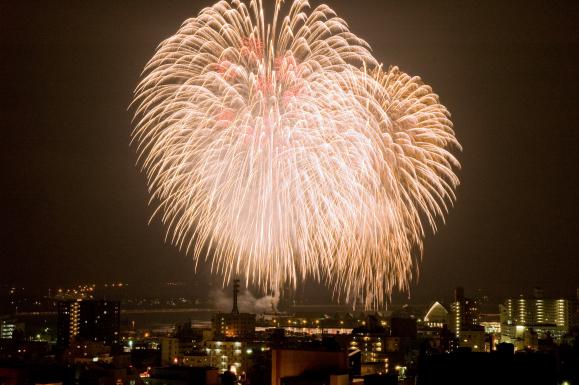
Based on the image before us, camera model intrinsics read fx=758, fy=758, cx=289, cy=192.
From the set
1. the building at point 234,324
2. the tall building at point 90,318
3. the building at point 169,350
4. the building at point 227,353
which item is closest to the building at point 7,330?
the tall building at point 90,318

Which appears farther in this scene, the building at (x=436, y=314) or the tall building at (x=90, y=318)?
the building at (x=436, y=314)

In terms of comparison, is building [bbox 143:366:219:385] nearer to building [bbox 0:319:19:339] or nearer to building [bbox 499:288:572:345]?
building [bbox 0:319:19:339]

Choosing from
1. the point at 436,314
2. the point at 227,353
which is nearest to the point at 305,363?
the point at 227,353

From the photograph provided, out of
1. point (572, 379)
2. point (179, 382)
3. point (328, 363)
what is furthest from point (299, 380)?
point (572, 379)

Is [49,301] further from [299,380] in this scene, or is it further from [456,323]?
[299,380]

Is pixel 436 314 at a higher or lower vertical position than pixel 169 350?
lower

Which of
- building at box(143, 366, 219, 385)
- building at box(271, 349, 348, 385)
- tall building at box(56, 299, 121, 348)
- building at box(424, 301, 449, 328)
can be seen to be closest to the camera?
building at box(271, 349, 348, 385)

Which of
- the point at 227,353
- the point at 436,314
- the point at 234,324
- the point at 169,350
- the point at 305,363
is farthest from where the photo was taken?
the point at 436,314

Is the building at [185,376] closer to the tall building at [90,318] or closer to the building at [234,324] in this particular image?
the building at [234,324]

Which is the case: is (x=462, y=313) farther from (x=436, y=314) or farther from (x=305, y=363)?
(x=305, y=363)

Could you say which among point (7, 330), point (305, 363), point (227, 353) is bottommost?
point (7, 330)

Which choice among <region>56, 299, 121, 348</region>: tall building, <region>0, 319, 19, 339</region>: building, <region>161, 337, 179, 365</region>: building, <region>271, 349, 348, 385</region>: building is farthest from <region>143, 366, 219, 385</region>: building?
<region>0, 319, 19, 339</region>: building
